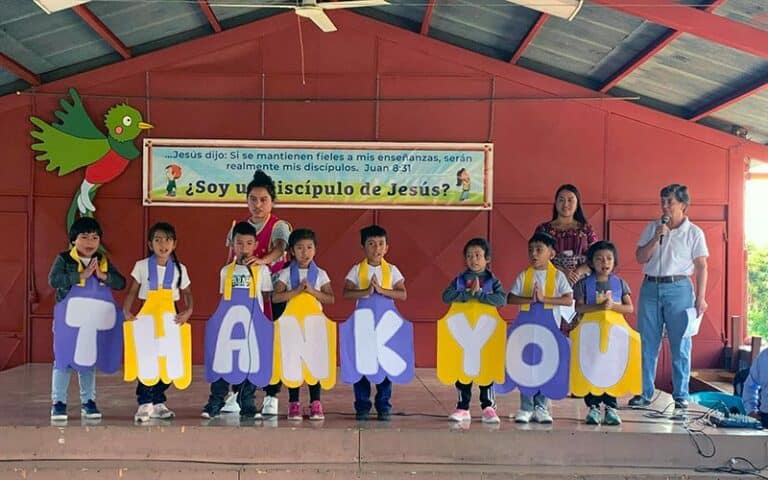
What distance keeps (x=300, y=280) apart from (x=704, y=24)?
3.48 meters

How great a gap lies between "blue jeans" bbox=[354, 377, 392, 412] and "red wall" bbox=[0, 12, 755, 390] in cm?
343

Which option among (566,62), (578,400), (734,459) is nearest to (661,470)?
(734,459)

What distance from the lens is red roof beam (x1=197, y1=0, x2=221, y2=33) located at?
711 centimetres

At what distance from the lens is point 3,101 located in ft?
26.3

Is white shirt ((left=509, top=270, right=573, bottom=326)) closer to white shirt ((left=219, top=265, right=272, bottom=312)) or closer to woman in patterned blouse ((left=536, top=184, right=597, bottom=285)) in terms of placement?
woman in patterned blouse ((left=536, top=184, right=597, bottom=285))

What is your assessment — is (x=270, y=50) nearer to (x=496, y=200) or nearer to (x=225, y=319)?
(x=496, y=200)

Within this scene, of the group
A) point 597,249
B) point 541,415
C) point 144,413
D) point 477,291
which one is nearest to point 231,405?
point 144,413

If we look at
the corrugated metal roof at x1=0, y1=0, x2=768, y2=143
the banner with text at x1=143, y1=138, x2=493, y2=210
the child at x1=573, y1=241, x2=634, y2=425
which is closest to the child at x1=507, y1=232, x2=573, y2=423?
the child at x1=573, y1=241, x2=634, y2=425

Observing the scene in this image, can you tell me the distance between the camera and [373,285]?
4.55 meters

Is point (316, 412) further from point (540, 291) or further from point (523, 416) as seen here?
point (540, 291)

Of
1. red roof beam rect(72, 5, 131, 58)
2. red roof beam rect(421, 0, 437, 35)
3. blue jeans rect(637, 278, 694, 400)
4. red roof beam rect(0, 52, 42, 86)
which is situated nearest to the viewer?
blue jeans rect(637, 278, 694, 400)

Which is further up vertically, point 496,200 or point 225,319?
point 496,200

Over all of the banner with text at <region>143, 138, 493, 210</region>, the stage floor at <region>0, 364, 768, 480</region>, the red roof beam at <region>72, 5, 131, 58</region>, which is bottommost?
the stage floor at <region>0, 364, 768, 480</region>

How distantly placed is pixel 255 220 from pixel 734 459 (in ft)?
10.2
